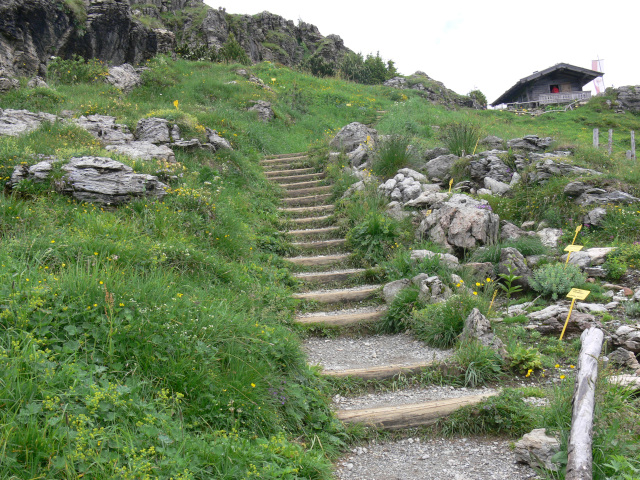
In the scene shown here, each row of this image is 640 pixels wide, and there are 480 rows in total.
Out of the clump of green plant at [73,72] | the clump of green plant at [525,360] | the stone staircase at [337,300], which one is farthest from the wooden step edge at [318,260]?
the clump of green plant at [73,72]

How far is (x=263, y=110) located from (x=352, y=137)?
190 inches

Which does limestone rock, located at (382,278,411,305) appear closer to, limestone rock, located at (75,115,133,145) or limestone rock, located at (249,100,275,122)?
limestone rock, located at (75,115,133,145)

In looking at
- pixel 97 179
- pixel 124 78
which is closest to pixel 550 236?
pixel 97 179

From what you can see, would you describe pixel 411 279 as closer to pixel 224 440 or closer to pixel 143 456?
pixel 224 440

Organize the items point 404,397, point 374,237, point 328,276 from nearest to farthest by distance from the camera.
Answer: point 404,397 → point 328,276 → point 374,237

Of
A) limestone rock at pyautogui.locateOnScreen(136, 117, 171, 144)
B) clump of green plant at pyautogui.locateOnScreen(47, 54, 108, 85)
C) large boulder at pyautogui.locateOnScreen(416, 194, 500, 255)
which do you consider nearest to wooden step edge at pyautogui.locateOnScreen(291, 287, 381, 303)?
large boulder at pyautogui.locateOnScreen(416, 194, 500, 255)

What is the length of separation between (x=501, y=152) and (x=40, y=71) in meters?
14.6

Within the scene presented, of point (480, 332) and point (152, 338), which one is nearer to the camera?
point (152, 338)

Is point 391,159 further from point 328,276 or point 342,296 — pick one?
point 342,296

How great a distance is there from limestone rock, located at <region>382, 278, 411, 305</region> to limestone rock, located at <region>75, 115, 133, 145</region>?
615 centimetres

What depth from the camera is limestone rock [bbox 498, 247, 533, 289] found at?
18.5ft

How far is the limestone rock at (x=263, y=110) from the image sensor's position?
1449 centimetres

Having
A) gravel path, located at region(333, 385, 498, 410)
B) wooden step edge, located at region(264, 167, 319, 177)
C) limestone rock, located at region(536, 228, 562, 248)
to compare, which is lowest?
gravel path, located at region(333, 385, 498, 410)

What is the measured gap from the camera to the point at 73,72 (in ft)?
43.9
